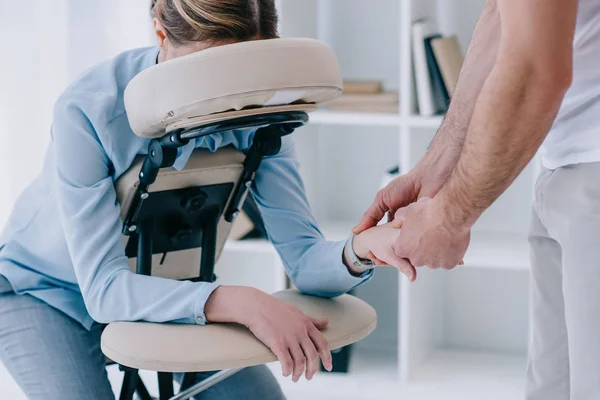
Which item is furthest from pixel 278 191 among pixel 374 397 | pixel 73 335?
pixel 374 397

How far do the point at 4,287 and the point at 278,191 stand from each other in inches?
20.8

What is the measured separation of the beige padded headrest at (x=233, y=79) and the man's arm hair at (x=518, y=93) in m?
0.23

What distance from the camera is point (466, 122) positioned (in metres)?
1.43

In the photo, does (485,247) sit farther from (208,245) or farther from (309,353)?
(309,353)

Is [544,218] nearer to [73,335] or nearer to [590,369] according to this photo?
[590,369]

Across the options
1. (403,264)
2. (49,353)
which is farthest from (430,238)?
(49,353)

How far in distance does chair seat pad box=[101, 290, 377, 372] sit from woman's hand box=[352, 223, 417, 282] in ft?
0.32

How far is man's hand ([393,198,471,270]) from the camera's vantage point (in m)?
1.26

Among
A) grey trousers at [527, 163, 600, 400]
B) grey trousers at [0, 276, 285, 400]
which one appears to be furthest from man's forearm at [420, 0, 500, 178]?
grey trousers at [0, 276, 285, 400]

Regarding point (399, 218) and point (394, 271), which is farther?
point (394, 271)

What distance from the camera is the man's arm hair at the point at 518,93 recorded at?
3.25 feet

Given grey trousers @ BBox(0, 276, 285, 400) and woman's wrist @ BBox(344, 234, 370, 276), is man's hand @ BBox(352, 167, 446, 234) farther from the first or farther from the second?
grey trousers @ BBox(0, 276, 285, 400)

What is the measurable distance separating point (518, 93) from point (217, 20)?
48 centimetres

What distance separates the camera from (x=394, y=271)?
9.22ft
